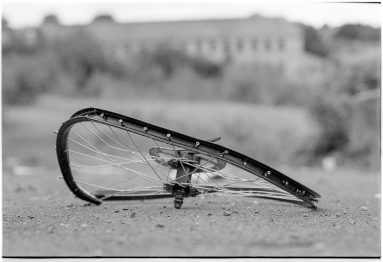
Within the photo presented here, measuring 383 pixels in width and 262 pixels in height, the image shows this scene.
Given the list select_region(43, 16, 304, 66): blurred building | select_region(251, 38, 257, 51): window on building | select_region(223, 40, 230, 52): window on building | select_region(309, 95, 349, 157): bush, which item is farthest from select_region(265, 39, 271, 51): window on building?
select_region(309, 95, 349, 157): bush

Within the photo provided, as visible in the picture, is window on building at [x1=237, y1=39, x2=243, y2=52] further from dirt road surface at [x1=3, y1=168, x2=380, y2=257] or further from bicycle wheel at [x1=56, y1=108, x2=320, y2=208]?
bicycle wheel at [x1=56, y1=108, x2=320, y2=208]

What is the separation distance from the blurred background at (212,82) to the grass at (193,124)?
0.05 m

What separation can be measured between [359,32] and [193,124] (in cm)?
738

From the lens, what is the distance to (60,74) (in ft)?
99.4

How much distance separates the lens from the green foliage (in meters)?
22.6

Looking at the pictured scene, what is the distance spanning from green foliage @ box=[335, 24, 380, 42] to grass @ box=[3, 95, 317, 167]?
3.54 m

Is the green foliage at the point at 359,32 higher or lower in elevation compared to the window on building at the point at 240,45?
lower

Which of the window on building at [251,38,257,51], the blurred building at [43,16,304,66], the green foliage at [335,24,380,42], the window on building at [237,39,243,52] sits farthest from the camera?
the window on building at [251,38,257,51]

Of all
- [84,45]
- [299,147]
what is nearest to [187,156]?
[299,147]

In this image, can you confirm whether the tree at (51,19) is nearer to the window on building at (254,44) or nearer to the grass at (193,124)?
the grass at (193,124)

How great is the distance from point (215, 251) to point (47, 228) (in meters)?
1.72

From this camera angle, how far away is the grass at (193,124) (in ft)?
69.2

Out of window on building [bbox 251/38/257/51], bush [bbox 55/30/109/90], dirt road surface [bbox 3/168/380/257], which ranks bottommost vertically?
→ dirt road surface [bbox 3/168/380/257]

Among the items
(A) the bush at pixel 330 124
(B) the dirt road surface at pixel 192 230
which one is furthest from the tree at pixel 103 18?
(B) the dirt road surface at pixel 192 230
